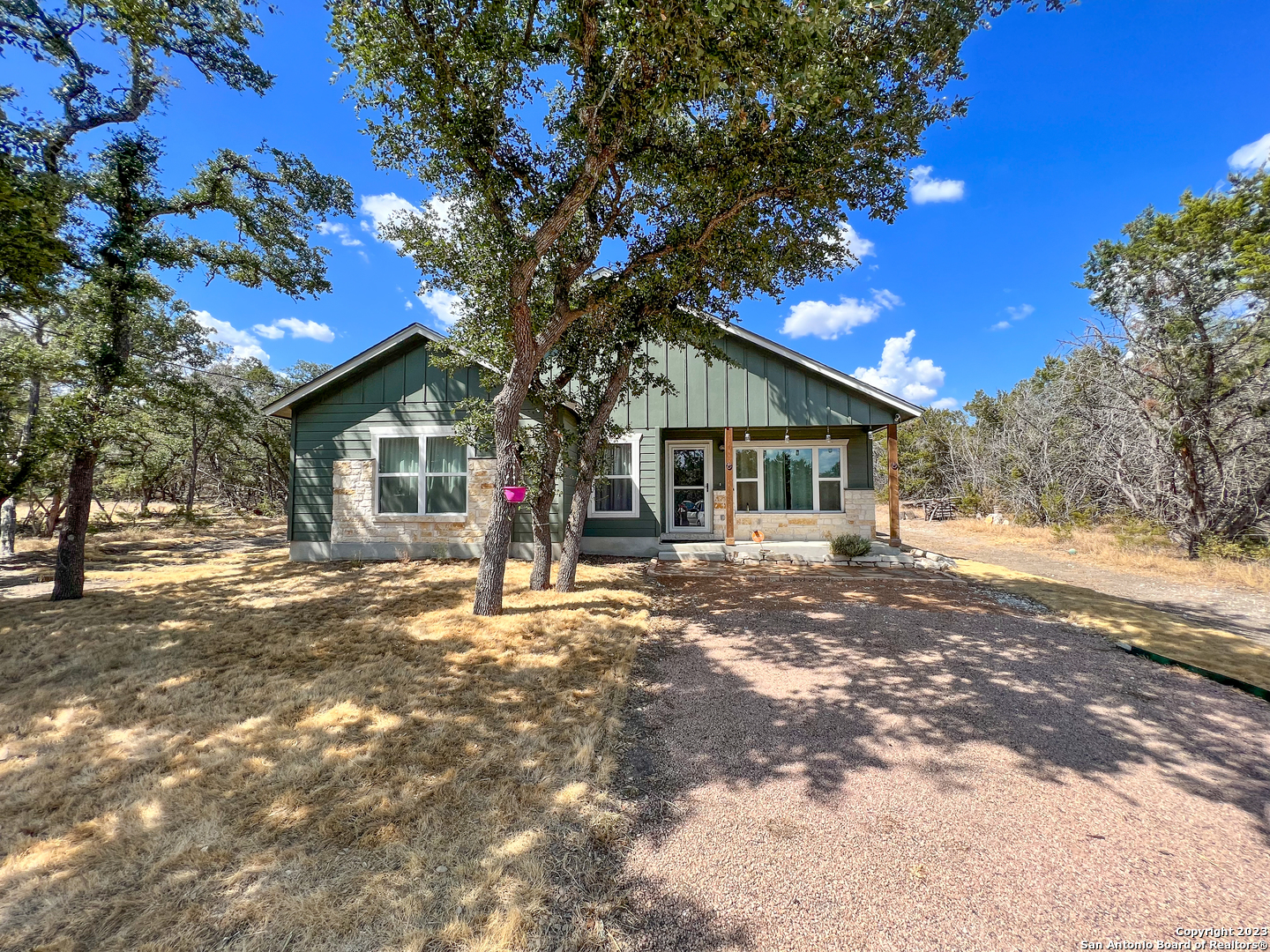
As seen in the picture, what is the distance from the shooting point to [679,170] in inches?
212

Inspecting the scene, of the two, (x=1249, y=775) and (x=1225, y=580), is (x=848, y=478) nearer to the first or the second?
(x=1225, y=580)

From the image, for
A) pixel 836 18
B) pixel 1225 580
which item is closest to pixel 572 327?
pixel 836 18

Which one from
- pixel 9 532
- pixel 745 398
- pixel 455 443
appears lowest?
pixel 9 532

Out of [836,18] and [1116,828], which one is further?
[836,18]

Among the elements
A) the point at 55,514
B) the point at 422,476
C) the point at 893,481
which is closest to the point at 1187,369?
the point at 893,481

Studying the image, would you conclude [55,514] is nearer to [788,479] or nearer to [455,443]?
[455,443]

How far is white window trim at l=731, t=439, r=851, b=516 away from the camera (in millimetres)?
11258

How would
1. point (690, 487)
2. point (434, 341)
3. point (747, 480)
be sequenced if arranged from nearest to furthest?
1. point (434, 341)
2. point (747, 480)
3. point (690, 487)

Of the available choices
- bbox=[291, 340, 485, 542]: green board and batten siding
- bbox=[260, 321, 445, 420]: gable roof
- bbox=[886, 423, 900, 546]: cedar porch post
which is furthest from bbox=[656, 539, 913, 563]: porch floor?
bbox=[260, 321, 445, 420]: gable roof

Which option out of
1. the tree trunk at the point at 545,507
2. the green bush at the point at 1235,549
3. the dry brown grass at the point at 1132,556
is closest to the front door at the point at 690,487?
the tree trunk at the point at 545,507

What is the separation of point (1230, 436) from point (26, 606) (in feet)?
69.7

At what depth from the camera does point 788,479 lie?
11.6m

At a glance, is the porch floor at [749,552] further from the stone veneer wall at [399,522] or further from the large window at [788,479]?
the stone veneer wall at [399,522]

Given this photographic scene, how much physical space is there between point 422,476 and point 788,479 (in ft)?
27.5
